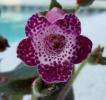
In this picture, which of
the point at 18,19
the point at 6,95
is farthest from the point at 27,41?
the point at 18,19

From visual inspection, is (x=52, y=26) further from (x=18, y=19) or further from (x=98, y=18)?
(x=18, y=19)

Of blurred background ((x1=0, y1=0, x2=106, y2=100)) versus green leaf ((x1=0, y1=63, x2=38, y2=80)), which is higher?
green leaf ((x1=0, y1=63, x2=38, y2=80))

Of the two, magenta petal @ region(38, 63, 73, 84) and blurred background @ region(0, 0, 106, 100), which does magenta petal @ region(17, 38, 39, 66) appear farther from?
blurred background @ region(0, 0, 106, 100)

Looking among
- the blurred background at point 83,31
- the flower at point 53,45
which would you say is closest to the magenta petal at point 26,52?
the flower at point 53,45

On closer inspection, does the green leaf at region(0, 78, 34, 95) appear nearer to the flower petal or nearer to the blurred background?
the flower petal

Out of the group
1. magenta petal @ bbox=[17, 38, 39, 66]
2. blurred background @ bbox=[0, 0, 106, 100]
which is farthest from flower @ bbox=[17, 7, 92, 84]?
blurred background @ bbox=[0, 0, 106, 100]

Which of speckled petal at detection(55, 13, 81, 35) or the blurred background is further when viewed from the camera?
the blurred background

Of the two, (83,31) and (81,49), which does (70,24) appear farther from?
(83,31)

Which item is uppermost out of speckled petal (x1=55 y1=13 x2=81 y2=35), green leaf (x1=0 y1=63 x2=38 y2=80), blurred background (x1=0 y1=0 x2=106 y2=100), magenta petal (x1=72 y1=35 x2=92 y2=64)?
speckled petal (x1=55 y1=13 x2=81 y2=35)
